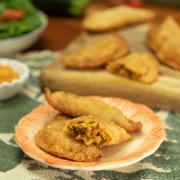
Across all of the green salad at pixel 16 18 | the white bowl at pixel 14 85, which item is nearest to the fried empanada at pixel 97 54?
the white bowl at pixel 14 85

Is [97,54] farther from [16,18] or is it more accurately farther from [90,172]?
[90,172]

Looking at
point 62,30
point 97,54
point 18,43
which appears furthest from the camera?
point 62,30

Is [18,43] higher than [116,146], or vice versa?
[116,146]

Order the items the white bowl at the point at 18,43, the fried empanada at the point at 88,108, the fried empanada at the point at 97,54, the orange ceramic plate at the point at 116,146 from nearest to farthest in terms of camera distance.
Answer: the orange ceramic plate at the point at 116,146, the fried empanada at the point at 88,108, the fried empanada at the point at 97,54, the white bowl at the point at 18,43

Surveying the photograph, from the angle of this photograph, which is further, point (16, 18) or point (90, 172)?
point (16, 18)

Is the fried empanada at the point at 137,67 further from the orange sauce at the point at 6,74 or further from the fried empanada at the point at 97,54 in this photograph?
the orange sauce at the point at 6,74

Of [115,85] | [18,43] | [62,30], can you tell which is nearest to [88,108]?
[115,85]

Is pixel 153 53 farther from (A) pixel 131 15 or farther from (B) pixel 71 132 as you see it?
(B) pixel 71 132

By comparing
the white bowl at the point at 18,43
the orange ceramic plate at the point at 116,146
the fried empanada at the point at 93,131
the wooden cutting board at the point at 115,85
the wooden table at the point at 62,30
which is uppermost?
the fried empanada at the point at 93,131
